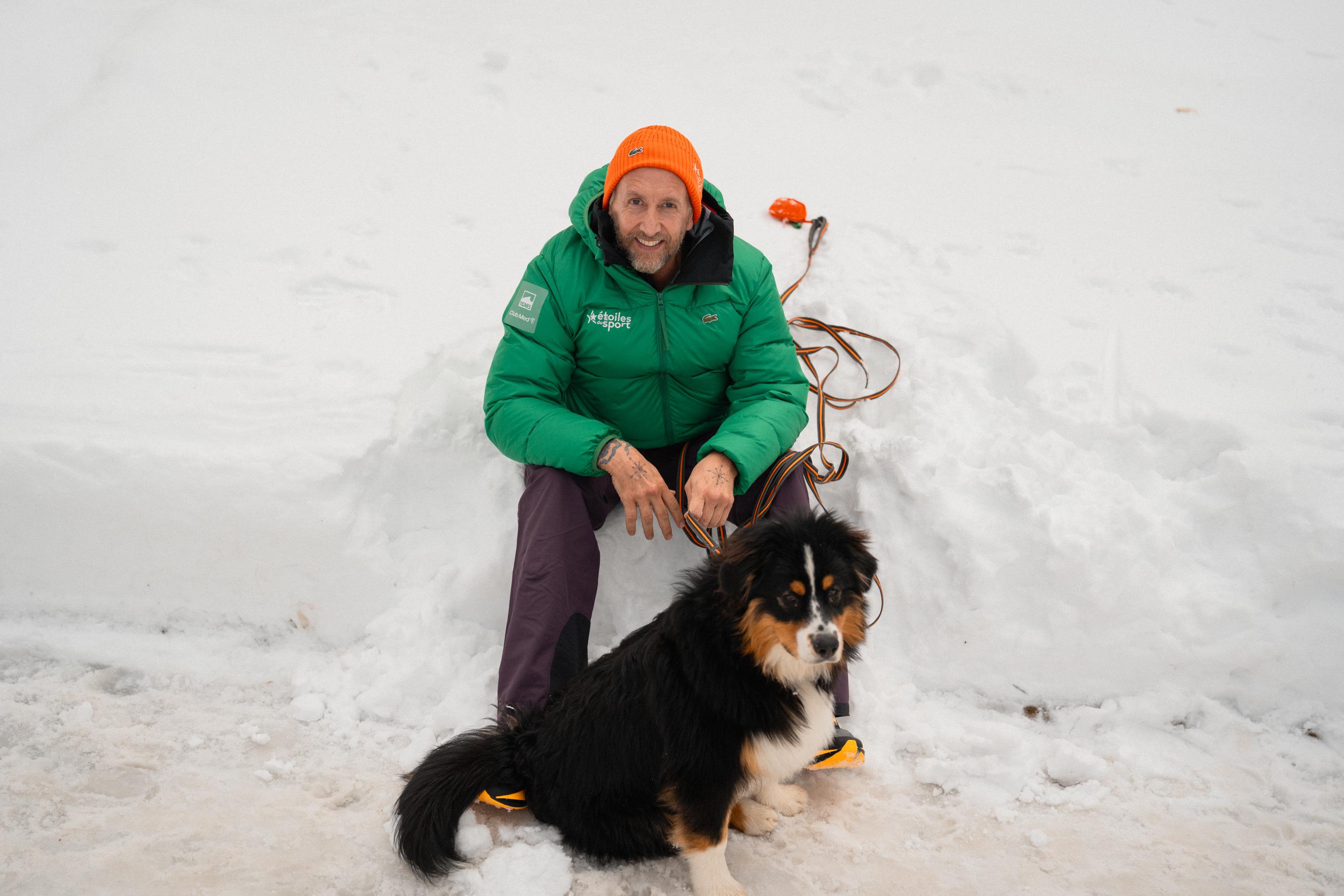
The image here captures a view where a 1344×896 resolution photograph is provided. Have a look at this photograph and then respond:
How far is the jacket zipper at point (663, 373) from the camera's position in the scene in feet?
9.48

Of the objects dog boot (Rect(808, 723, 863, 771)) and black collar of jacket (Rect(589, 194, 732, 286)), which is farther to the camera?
black collar of jacket (Rect(589, 194, 732, 286))

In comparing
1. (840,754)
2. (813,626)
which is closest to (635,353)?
(813,626)

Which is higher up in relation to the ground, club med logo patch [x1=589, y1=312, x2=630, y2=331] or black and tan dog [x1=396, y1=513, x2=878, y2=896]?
club med logo patch [x1=589, y1=312, x2=630, y2=331]

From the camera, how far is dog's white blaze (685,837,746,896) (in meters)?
2.16

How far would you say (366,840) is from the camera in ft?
7.80

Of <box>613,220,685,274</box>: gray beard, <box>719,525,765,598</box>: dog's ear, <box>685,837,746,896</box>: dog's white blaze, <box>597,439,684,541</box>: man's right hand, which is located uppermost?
<box>613,220,685,274</box>: gray beard

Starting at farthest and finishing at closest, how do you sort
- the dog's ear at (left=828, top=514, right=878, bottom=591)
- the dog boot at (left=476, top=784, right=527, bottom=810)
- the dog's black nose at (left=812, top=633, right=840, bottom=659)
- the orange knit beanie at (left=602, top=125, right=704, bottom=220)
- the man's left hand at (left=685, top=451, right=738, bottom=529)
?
the orange knit beanie at (left=602, top=125, right=704, bottom=220) < the man's left hand at (left=685, top=451, right=738, bottom=529) < the dog boot at (left=476, top=784, right=527, bottom=810) < the dog's ear at (left=828, top=514, right=878, bottom=591) < the dog's black nose at (left=812, top=633, right=840, bottom=659)

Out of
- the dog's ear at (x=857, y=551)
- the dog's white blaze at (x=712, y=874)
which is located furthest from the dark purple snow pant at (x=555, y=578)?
the dog's white blaze at (x=712, y=874)

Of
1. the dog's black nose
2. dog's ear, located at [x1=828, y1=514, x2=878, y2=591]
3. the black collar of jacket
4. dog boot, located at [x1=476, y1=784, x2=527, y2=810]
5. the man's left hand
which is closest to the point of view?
the dog's black nose

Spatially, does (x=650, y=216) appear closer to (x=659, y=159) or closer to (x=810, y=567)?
(x=659, y=159)

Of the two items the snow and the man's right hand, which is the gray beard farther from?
the snow

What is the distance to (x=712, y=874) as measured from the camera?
2180 millimetres

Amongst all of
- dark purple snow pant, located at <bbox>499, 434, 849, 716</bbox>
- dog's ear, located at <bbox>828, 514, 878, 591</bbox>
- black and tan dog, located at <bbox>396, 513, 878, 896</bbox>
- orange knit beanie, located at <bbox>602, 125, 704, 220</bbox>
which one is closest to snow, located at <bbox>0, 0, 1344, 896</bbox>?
black and tan dog, located at <bbox>396, 513, 878, 896</bbox>

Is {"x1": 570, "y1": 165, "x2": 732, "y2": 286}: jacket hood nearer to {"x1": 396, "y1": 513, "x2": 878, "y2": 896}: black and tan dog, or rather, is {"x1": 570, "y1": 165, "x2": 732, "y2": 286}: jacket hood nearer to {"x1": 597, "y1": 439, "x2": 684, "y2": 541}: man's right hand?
{"x1": 597, "y1": 439, "x2": 684, "y2": 541}: man's right hand
